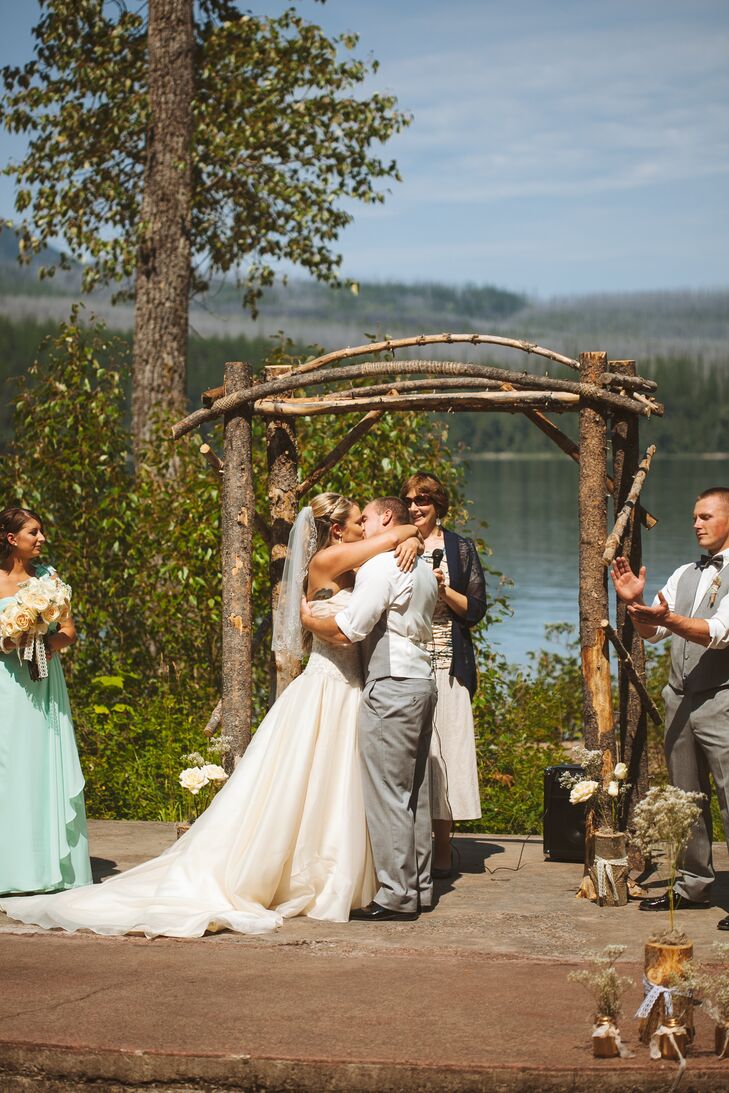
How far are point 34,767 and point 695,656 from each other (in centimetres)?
321

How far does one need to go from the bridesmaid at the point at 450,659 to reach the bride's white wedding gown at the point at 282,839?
71 cm

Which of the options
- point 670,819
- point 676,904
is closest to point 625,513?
point 676,904

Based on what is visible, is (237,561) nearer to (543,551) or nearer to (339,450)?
(339,450)

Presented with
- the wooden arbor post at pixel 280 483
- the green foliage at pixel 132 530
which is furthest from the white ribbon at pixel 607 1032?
the green foliage at pixel 132 530

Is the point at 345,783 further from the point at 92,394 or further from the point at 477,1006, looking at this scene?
the point at 92,394

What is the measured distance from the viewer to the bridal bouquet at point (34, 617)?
6.61 meters

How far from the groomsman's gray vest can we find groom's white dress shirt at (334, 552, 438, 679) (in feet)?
3.75

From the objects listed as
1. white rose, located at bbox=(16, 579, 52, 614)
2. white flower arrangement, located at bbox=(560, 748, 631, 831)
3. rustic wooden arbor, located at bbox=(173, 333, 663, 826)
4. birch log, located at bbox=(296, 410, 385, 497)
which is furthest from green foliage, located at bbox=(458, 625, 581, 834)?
white rose, located at bbox=(16, 579, 52, 614)

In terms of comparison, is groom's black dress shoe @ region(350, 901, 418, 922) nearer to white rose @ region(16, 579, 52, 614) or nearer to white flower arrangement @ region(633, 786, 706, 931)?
white flower arrangement @ region(633, 786, 706, 931)

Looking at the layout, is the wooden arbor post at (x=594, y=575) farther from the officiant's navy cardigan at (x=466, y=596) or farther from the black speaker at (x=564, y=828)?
the black speaker at (x=564, y=828)

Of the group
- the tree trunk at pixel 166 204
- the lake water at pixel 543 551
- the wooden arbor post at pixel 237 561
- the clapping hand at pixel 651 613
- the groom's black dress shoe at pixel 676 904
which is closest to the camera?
the clapping hand at pixel 651 613

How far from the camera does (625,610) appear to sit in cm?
716

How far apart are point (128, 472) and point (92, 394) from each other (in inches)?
31.6

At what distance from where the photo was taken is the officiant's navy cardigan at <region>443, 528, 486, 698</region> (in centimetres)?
716
